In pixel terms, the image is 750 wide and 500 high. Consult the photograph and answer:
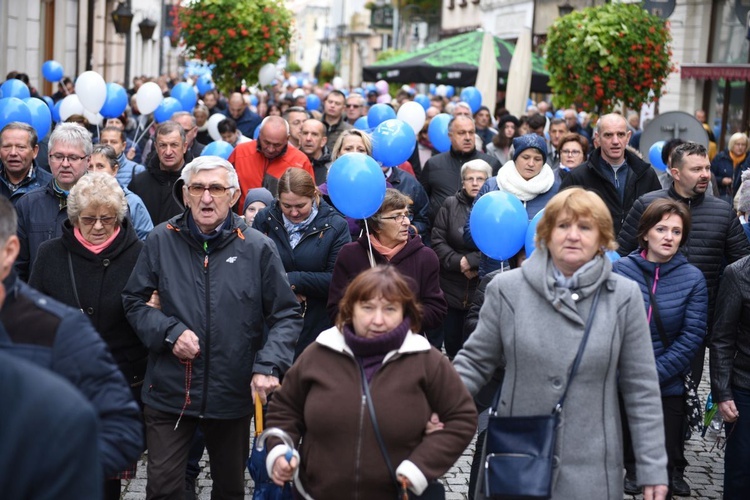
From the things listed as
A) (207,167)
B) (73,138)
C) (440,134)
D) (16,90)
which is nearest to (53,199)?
(73,138)

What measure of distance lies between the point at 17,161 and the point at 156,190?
1.22 m

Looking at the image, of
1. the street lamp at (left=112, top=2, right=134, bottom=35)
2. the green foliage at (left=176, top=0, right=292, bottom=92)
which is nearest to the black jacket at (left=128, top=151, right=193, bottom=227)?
the green foliage at (left=176, top=0, right=292, bottom=92)

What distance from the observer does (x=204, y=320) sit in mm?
5027

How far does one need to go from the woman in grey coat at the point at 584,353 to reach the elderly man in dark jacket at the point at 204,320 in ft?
4.14

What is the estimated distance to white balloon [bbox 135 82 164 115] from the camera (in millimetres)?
13523

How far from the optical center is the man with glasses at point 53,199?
6035mm

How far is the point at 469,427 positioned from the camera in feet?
13.3

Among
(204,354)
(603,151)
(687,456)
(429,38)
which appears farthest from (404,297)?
(429,38)

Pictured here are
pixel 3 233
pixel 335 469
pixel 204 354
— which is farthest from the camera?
pixel 204 354

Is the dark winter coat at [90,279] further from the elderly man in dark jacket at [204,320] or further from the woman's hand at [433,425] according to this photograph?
the woman's hand at [433,425]

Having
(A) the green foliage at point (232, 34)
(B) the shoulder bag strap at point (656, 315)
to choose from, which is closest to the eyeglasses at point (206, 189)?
(B) the shoulder bag strap at point (656, 315)

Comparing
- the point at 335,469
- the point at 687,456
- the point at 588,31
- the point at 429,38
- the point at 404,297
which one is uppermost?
the point at 429,38

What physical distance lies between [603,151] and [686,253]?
1852mm

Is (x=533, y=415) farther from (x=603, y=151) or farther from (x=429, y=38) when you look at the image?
(x=429, y=38)
